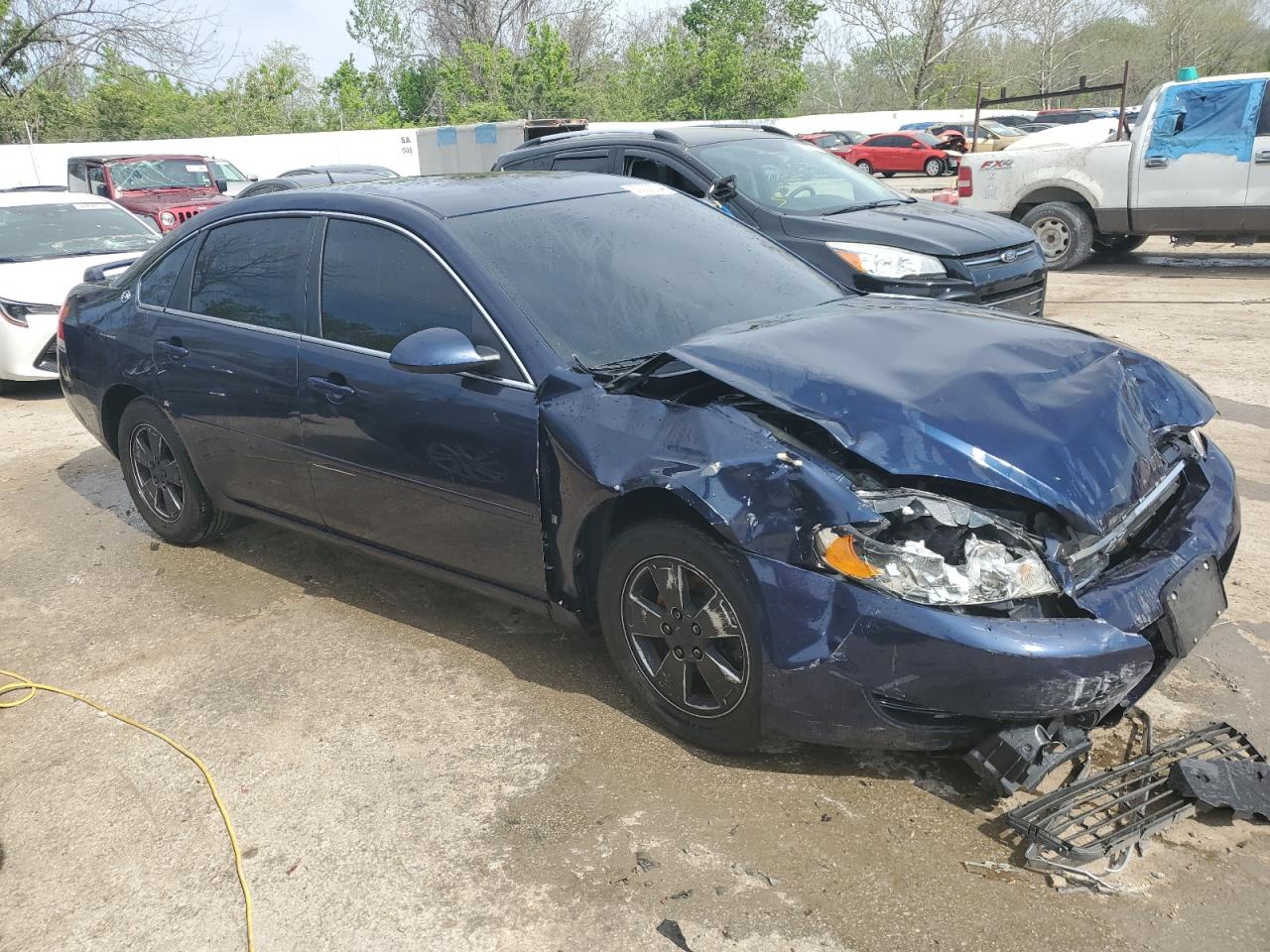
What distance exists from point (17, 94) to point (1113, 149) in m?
34.0

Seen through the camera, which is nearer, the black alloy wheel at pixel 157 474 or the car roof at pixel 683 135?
the black alloy wheel at pixel 157 474

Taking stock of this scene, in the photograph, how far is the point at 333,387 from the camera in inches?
159

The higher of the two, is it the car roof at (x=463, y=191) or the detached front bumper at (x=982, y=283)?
the car roof at (x=463, y=191)

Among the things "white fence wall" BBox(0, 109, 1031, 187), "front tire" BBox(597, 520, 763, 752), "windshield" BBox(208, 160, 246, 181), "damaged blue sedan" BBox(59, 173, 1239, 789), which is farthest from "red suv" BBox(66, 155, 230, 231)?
"front tire" BBox(597, 520, 763, 752)

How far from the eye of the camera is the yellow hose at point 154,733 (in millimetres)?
2760

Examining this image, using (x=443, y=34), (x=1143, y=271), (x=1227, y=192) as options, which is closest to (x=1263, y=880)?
(x=1227, y=192)

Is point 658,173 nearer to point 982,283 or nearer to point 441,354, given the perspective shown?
point 982,283

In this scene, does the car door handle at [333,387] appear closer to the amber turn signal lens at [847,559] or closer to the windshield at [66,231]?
the amber turn signal lens at [847,559]

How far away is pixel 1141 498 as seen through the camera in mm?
3033

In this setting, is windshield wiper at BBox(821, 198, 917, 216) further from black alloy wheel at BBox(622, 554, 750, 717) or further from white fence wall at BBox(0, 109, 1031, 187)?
white fence wall at BBox(0, 109, 1031, 187)

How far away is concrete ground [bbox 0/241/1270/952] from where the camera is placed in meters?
2.58

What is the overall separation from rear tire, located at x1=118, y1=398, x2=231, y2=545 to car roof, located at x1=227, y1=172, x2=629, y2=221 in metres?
1.19

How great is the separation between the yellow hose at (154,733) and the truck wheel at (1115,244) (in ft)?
40.7

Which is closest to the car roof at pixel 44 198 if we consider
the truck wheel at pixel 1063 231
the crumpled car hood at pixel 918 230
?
the crumpled car hood at pixel 918 230
